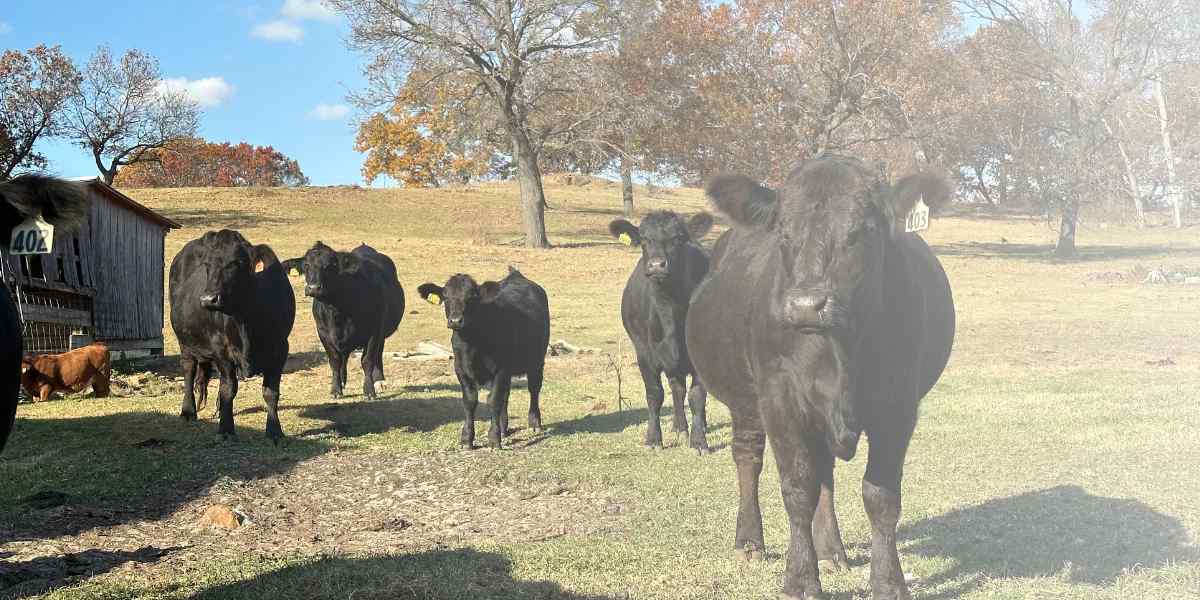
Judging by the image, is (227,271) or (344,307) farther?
(344,307)

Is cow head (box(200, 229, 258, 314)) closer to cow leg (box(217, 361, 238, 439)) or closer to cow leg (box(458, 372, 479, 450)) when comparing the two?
cow leg (box(217, 361, 238, 439))

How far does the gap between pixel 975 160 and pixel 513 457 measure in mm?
31304

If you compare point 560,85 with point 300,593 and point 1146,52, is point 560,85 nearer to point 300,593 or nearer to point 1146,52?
point 1146,52

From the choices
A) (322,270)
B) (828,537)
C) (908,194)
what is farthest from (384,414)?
(908,194)

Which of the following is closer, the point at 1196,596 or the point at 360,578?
the point at 1196,596

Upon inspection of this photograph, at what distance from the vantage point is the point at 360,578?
5898 mm

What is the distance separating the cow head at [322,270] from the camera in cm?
1366

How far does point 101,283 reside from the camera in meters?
18.5

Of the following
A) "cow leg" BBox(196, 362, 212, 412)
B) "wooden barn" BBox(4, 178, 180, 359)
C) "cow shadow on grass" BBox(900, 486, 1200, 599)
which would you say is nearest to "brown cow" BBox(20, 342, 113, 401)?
"wooden barn" BBox(4, 178, 180, 359)

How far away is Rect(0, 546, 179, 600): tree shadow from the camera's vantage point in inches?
231

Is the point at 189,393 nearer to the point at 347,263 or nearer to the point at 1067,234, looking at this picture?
the point at 347,263

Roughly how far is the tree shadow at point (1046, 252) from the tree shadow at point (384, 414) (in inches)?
1063

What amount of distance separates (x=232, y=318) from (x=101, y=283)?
8856mm

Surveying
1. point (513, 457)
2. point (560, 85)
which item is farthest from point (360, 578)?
point (560, 85)
